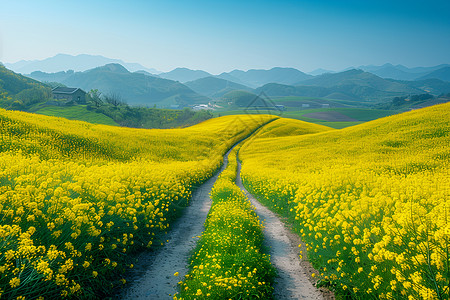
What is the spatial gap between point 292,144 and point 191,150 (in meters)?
16.9

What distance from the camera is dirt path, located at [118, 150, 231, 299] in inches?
271

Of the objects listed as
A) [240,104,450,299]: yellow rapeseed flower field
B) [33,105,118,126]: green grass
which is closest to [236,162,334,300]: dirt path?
[240,104,450,299]: yellow rapeseed flower field

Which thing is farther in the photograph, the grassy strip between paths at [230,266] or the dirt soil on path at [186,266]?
the dirt soil on path at [186,266]

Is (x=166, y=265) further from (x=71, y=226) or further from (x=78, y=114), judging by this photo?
(x=78, y=114)

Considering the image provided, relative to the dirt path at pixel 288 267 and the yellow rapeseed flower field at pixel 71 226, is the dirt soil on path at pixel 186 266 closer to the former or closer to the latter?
the dirt path at pixel 288 267

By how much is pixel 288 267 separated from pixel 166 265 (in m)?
3.99

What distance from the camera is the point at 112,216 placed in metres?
7.94

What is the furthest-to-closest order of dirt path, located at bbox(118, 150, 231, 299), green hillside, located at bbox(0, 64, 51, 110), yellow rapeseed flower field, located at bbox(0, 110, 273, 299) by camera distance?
1. green hillside, located at bbox(0, 64, 51, 110)
2. dirt path, located at bbox(118, 150, 231, 299)
3. yellow rapeseed flower field, located at bbox(0, 110, 273, 299)

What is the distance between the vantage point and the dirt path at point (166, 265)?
6.89 m

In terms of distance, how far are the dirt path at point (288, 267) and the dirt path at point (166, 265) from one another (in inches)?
115

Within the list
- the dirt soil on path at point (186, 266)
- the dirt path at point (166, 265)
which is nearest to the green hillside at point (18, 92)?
the dirt path at point (166, 265)

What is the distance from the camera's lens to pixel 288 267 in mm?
8578

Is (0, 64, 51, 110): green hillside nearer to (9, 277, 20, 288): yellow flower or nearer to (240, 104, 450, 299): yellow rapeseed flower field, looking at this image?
(240, 104, 450, 299): yellow rapeseed flower field

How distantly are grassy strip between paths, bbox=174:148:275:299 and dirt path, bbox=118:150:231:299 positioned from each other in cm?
52
